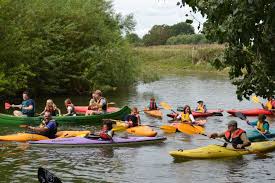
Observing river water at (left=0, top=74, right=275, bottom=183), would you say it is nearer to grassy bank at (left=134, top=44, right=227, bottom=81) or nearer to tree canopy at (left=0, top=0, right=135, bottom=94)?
tree canopy at (left=0, top=0, right=135, bottom=94)

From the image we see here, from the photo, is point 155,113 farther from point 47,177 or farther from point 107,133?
point 47,177

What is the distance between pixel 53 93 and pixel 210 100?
395 inches

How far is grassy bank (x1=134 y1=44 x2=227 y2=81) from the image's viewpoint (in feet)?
215

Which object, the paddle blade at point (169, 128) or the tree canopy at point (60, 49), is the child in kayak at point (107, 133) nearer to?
the paddle blade at point (169, 128)

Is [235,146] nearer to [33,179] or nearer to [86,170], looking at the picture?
[86,170]

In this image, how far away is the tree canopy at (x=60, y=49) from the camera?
27.0 metres

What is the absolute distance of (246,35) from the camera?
7.11 meters

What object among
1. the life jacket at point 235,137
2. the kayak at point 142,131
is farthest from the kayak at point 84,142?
the life jacket at point 235,137

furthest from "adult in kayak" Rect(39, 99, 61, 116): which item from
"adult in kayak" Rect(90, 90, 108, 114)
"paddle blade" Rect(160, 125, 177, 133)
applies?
"paddle blade" Rect(160, 125, 177, 133)

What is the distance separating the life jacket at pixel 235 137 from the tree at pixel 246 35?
5666 mm

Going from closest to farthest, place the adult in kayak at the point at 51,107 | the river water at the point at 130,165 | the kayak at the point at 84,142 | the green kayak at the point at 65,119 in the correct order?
the river water at the point at 130,165 → the kayak at the point at 84,142 → the adult in kayak at the point at 51,107 → the green kayak at the point at 65,119

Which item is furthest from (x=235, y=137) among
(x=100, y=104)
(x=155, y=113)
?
(x=155, y=113)

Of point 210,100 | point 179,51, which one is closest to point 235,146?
point 210,100

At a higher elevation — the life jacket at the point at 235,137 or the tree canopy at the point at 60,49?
the tree canopy at the point at 60,49
